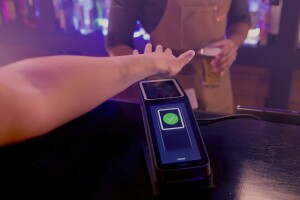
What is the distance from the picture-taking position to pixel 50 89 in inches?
16.2

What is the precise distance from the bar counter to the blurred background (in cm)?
98

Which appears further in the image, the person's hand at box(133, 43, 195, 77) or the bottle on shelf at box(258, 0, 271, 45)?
the bottle on shelf at box(258, 0, 271, 45)

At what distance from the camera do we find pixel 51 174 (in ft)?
1.75

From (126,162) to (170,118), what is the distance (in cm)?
10

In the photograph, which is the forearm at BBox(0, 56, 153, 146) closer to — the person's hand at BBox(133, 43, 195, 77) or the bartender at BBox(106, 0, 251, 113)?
the person's hand at BBox(133, 43, 195, 77)

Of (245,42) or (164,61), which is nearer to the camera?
(164,61)

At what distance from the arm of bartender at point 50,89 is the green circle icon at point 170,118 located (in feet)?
0.26

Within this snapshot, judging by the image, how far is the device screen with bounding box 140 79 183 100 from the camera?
57cm

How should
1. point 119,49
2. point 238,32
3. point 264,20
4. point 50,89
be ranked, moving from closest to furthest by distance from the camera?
point 50,89 → point 119,49 → point 238,32 → point 264,20

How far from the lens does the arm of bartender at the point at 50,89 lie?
39 centimetres

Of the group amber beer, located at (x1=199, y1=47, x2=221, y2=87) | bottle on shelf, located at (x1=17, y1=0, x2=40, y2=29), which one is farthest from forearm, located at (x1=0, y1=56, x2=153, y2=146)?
bottle on shelf, located at (x1=17, y1=0, x2=40, y2=29)

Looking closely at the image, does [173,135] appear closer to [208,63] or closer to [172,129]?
[172,129]

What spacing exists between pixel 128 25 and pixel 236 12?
431 millimetres

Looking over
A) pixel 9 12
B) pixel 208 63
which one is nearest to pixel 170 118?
pixel 208 63
